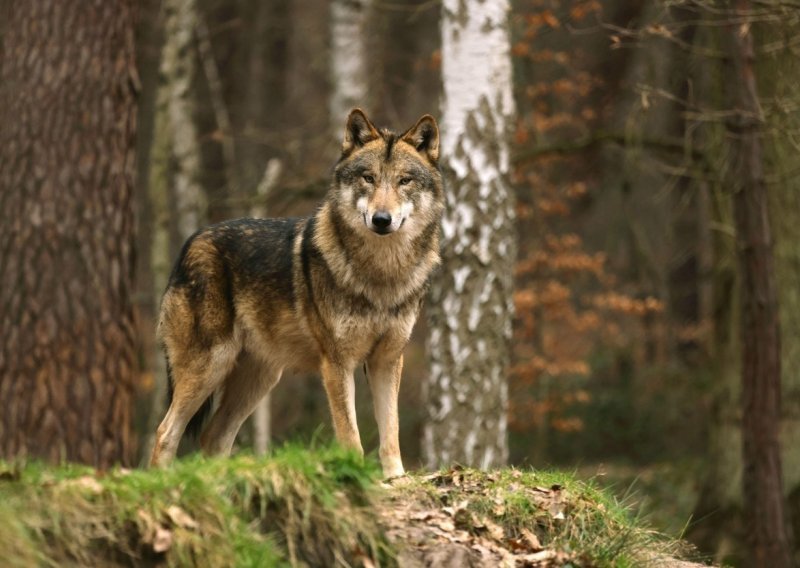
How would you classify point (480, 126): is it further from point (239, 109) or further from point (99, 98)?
point (239, 109)

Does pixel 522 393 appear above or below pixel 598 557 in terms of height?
below

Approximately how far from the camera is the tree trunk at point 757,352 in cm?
938

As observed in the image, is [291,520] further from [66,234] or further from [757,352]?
[757,352]

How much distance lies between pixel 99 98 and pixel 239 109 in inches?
644

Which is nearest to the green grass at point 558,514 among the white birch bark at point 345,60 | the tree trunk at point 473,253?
the tree trunk at point 473,253

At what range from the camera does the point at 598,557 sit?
557 cm

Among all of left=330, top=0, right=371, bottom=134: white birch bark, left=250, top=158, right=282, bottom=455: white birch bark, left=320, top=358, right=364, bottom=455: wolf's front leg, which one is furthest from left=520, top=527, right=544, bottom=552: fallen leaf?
left=330, top=0, right=371, bottom=134: white birch bark

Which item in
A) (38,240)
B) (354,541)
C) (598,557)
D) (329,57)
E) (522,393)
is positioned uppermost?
(329,57)

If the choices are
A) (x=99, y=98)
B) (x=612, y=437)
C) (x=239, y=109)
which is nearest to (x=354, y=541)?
(x=99, y=98)

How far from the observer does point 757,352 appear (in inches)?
372

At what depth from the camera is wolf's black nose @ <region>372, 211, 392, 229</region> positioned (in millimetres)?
6508

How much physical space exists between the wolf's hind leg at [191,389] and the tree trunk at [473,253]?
9.01 ft

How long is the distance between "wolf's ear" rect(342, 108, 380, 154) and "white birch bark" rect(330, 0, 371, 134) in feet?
25.5

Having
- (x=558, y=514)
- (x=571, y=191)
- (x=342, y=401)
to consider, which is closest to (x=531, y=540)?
(x=558, y=514)
